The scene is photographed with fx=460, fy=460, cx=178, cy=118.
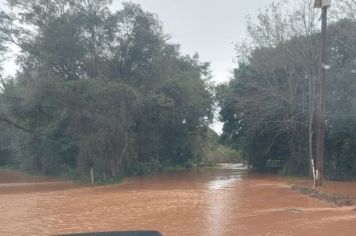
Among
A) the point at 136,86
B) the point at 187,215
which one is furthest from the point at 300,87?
the point at 187,215

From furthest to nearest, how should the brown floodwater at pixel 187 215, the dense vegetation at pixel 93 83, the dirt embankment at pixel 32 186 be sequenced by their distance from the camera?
1. the dense vegetation at pixel 93 83
2. the dirt embankment at pixel 32 186
3. the brown floodwater at pixel 187 215

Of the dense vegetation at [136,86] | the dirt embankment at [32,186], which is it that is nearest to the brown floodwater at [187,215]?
the dirt embankment at [32,186]

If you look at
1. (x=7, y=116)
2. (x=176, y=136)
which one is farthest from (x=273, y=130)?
(x=7, y=116)

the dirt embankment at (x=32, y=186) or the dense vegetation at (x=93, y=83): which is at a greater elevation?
the dense vegetation at (x=93, y=83)

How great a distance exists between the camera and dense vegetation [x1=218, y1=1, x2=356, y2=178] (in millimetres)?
27016

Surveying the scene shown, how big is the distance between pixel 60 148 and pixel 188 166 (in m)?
18.7

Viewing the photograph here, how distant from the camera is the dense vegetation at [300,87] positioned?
27.0 meters

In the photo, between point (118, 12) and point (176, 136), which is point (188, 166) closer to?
point (176, 136)

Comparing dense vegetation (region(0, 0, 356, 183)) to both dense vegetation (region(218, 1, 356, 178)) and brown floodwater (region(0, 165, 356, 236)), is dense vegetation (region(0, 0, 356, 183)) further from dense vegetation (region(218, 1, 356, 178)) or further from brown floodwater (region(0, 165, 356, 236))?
brown floodwater (region(0, 165, 356, 236))

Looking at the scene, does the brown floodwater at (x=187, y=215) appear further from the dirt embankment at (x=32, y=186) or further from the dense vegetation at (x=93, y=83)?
the dense vegetation at (x=93, y=83)

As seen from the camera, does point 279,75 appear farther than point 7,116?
No

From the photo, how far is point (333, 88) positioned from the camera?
27.7 metres

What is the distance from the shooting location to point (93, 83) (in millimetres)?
29625

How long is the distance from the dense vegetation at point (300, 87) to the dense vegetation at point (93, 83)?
6.52m
